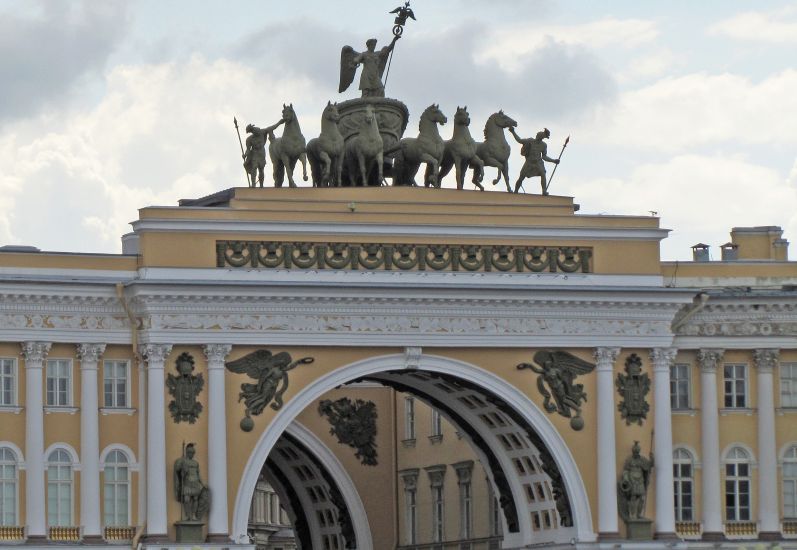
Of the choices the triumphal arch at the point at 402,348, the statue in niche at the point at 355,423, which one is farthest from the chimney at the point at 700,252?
the statue in niche at the point at 355,423

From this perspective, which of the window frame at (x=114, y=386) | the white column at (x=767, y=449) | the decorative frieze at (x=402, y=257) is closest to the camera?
the window frame at (x=114, y=386)

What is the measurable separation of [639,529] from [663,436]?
227 cm

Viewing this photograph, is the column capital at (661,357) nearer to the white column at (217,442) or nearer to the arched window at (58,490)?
the white column at (217,442)

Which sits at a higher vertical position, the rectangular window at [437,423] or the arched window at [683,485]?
the rectangular window at [437,423]

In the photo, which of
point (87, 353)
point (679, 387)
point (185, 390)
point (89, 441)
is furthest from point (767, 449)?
point (87, 353)

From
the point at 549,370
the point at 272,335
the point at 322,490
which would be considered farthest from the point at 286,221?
the point at 322,490

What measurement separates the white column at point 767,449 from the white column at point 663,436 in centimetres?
244

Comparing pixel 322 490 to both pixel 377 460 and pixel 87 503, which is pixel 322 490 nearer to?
pixel 377 460

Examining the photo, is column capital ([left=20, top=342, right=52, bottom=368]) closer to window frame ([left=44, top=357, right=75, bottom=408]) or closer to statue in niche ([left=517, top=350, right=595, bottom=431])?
window frame ([left=44, top=357, right=75, bottom=408])

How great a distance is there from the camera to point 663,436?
219ft

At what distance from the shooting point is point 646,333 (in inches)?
2621

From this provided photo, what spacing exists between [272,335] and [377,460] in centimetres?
1488

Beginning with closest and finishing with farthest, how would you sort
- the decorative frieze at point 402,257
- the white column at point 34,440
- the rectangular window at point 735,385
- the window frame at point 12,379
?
the white column at point 34,440, the window frame at point 12,379, the decorative frieze at point 402,257, the rectangular window at point 735,385

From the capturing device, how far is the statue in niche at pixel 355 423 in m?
76.8
